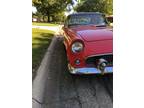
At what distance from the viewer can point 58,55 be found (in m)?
5.09

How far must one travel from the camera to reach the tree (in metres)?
2.93

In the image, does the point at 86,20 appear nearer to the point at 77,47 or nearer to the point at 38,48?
the point at 77,47

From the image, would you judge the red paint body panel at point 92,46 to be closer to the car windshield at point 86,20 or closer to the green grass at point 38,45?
the car windshield at point 86,20

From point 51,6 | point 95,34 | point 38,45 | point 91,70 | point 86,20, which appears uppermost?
point 51,6

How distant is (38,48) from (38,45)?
0.16 m

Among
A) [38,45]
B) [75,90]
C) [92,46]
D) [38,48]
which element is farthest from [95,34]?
[38,45]

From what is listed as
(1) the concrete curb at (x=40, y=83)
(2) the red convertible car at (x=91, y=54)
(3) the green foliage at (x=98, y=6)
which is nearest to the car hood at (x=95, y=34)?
(2) the red convertible car at (x=91, y=54)

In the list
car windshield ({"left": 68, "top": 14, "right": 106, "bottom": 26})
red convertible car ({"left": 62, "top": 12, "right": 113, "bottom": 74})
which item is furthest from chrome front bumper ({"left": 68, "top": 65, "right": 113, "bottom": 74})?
car windshield ({"left": 68, "top": 14, "right": 106, "bottom": 26})

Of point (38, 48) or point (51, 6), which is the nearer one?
point (51, 6)

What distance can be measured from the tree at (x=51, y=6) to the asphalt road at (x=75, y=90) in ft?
2.69

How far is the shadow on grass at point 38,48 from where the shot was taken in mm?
4473

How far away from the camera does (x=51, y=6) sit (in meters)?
3.02
